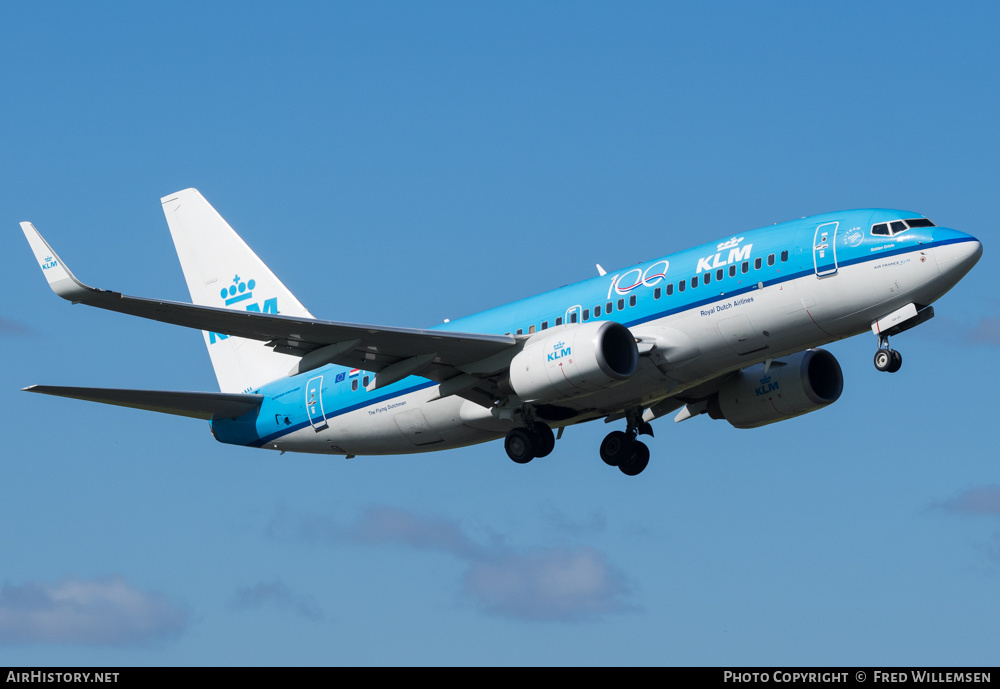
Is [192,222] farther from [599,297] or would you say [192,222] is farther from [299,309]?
[599,297]

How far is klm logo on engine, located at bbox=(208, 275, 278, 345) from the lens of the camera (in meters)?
46.9

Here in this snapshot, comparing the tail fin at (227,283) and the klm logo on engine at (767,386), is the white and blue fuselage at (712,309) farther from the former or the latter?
the tail fin at (227,283)

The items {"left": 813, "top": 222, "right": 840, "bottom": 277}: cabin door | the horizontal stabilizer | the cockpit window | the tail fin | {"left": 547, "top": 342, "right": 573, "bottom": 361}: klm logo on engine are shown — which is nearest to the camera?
the cockpit window

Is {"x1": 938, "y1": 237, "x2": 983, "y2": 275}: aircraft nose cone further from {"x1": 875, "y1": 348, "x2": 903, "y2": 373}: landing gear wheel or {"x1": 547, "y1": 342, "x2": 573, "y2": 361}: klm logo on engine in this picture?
{"x1": 547, "y1": 342, "x2": 573, "y2": 361}: klm logo on engine

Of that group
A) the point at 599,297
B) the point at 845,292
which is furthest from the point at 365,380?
the point at 845,292

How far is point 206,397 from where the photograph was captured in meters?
41.8

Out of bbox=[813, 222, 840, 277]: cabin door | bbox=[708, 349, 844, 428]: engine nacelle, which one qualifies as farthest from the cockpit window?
bbox=[708, 349, 844, 428]: engine nacelle

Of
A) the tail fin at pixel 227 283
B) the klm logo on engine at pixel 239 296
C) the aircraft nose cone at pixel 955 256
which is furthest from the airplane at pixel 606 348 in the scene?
the klm logo on engine at pixel 239 296

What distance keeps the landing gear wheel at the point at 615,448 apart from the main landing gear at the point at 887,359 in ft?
30.6

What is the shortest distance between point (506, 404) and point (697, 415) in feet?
22.6

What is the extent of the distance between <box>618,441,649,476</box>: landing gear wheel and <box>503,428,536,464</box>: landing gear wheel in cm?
434

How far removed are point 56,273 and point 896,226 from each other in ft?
63.5

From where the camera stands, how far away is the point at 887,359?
110ft

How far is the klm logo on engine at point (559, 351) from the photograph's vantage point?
35.0 meters
